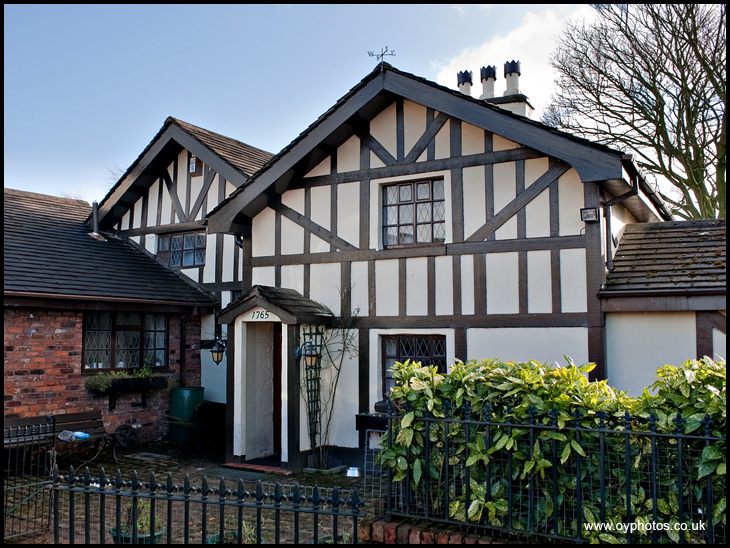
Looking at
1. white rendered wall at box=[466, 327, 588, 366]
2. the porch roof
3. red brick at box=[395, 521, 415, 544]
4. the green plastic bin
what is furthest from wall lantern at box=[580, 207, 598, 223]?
the green plastic bin

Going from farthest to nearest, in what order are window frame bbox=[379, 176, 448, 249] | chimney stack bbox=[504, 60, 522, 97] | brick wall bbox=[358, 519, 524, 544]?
1. chimney stack bbox=[504, 60, 522, 97]
2. window frame bbox=[379, 176, 448, 249]
3. brick wall bbox=[358, 519, 524, 544]

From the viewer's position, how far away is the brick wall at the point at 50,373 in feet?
35.4

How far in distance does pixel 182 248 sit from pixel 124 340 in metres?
2.91

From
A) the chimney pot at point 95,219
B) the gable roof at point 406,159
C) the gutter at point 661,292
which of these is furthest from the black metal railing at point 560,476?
the chimney pot at point 95,219

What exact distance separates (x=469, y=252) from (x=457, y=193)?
0.97 m

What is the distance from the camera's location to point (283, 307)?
10141 mm

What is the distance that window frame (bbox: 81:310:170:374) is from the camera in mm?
12288

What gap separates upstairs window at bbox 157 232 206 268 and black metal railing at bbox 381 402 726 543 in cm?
1034

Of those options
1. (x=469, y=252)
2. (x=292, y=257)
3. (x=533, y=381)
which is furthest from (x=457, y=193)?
(x=533, y=381)

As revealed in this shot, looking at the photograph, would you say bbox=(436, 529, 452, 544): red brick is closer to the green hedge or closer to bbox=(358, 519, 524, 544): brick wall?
bbox=(358, 519, 524, 544): brick wall

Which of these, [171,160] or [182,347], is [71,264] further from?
[171,160]

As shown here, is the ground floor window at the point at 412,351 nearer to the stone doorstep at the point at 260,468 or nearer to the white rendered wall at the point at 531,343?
the white rendered wall at the point at 531,343

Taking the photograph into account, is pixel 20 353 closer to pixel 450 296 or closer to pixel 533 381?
pixel 450 296

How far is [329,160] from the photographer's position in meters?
11.2
